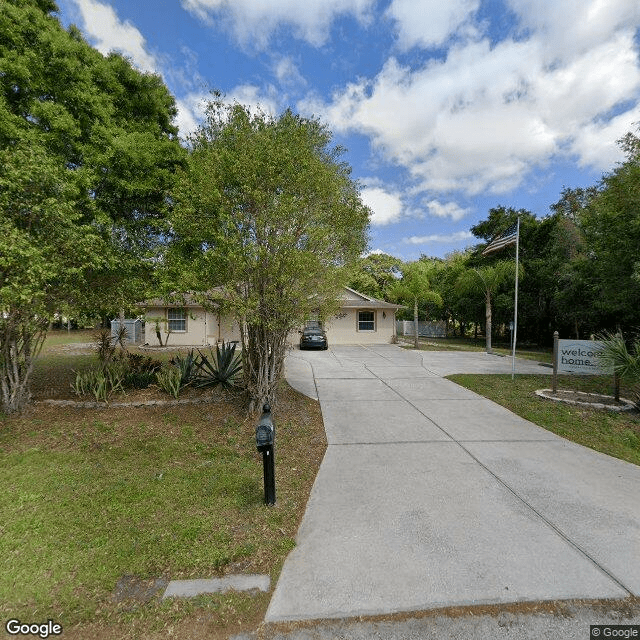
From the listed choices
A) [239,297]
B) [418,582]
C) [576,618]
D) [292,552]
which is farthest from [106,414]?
[576,618]

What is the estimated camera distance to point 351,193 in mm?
6852

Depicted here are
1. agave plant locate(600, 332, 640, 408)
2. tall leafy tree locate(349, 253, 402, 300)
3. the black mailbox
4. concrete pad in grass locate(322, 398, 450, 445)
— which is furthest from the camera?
tall leafy tree locate(349, 253, 402, 300)

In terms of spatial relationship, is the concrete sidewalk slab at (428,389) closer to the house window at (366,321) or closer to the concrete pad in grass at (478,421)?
the concrete pad in grass at (478,421)

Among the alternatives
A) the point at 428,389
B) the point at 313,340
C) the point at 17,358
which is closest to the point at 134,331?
the point at 313,340

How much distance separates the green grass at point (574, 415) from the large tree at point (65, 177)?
27.3 feet

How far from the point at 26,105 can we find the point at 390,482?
31.5 ft

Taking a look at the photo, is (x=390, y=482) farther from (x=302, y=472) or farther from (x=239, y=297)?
(x=239, y=297)

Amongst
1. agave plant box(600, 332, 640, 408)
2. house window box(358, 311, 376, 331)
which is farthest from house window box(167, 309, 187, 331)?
agave plant box(600, 332, 640, 408)

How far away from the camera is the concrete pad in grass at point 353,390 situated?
8.03 m

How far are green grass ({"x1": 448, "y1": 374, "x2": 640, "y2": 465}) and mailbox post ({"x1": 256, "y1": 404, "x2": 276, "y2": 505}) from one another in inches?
198

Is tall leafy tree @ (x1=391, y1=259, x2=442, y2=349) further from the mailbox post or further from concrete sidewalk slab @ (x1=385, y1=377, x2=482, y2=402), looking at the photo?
the mailbox post

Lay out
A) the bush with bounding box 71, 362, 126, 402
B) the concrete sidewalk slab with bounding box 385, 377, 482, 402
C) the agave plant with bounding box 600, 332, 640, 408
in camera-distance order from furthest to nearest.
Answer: the concrete sidewalk slab with bounding box 385, 377, 482, 402
the bush with bounding box 71, 362, 126, 402
the agave plant with bounding box 600, 332, 640, 408

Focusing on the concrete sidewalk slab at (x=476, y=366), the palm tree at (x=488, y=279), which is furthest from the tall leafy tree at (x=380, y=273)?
the concrete sidewalk slab at (x=476, y=366)

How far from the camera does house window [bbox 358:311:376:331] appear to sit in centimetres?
2251
